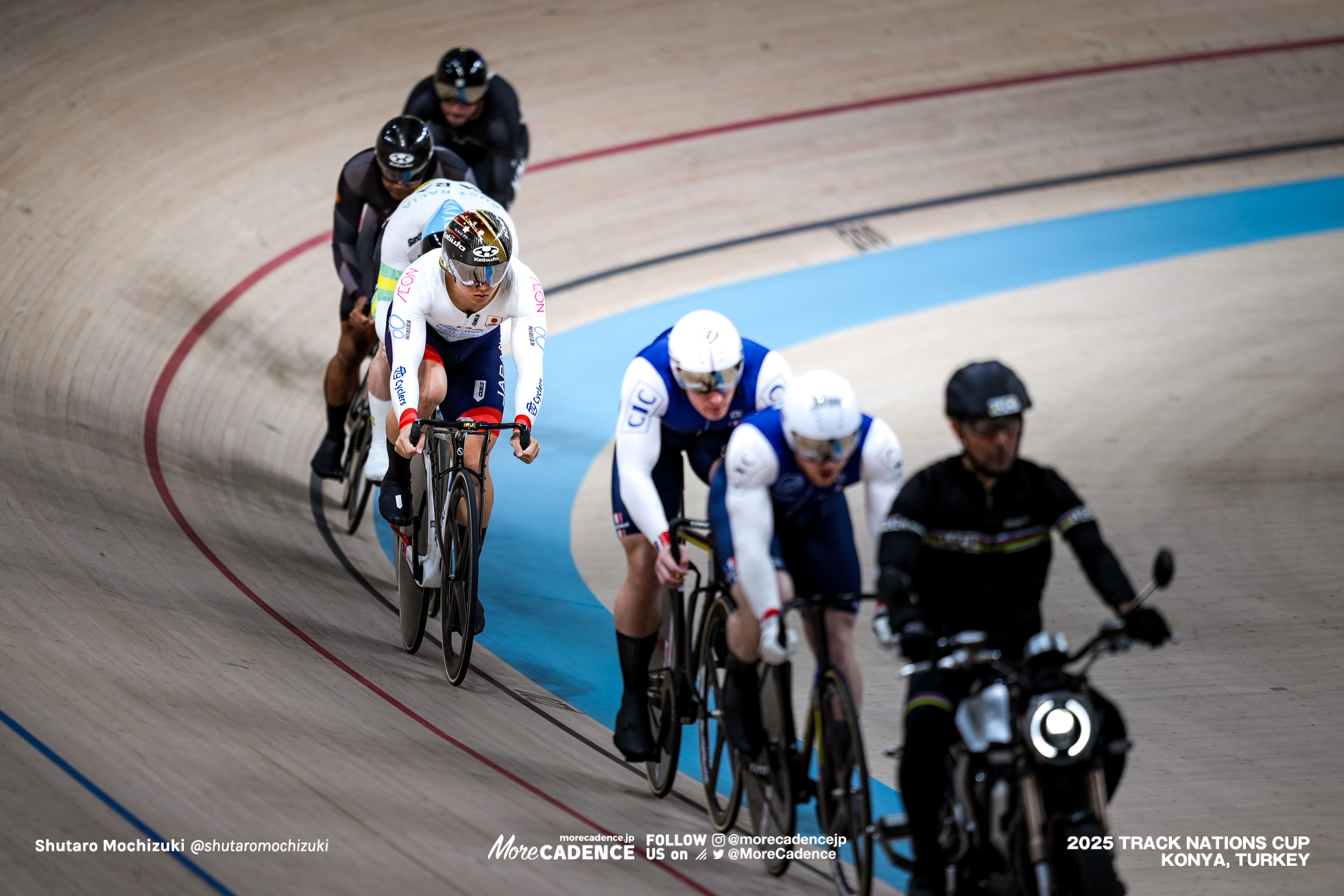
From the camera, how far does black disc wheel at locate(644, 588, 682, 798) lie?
3494 millimetres

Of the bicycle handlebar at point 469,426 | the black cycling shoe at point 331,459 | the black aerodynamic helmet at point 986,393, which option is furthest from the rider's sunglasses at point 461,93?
the black aerodynamic helmet at point 986,393

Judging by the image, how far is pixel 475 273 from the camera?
4.04 meters

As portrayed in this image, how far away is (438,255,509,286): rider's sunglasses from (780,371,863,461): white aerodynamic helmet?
1.45m

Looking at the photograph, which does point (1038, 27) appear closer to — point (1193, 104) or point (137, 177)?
point (1193, 104)

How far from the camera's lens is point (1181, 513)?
5.57 meters

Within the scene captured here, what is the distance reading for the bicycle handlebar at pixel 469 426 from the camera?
399 cm

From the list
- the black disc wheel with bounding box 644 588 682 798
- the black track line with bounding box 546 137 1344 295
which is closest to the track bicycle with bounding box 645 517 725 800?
the black disc wheel with bounding box 644 588 682 798

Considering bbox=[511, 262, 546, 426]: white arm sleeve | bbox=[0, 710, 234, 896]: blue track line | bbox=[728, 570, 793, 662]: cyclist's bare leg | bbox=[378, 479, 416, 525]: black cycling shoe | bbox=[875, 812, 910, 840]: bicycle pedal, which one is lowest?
bbox=[0, 710, 234, 896]: blue track line

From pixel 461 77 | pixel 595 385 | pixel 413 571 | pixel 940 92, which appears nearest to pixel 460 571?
pixel 413 571

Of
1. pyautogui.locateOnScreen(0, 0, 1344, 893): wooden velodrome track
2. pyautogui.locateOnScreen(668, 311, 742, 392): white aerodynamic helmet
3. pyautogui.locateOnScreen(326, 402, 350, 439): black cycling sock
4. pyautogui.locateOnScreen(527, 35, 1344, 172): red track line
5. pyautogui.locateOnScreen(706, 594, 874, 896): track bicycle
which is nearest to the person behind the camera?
pyautogui.locateOnScreen(706, 594, 874, 896): track bicycle

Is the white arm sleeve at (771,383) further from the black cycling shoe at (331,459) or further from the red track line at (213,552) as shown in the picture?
the black cycling shoe at (331,459)

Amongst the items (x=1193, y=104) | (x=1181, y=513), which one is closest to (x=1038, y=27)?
(x=1193, y=104)

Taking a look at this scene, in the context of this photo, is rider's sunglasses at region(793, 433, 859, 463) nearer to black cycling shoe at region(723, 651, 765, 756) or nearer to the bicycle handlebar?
black cycling shoe at region(723, 651, 765, 756)

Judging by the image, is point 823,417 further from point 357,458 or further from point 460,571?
point 357,458
